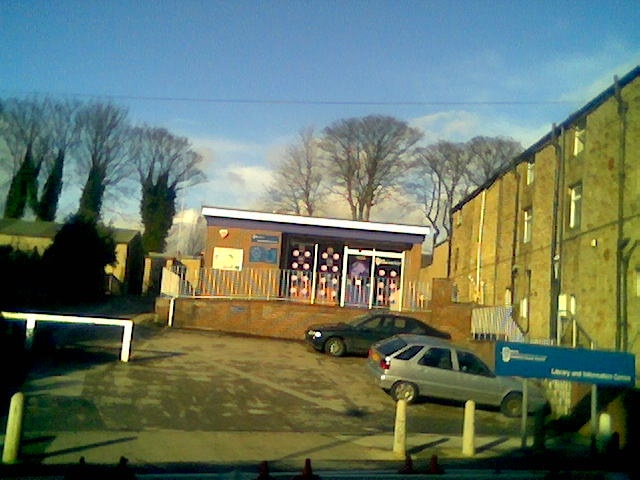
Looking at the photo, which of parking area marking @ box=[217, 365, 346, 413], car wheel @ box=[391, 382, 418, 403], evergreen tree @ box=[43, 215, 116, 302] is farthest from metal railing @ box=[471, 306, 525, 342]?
evergreen tree @ box=[43, 215, 116, 302]

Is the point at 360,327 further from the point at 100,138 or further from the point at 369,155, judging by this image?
the point at 100,138

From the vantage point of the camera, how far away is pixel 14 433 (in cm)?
866

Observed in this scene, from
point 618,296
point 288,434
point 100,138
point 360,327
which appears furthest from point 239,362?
point 100,138

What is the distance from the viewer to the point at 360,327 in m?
21.2

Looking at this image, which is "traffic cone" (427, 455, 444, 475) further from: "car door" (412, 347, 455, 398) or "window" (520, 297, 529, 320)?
"window" (520, 297, 529, 320)

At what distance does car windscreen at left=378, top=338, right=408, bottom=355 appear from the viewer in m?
15.6

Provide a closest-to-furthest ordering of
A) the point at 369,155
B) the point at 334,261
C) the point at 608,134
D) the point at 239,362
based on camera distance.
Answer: the point at 239,362 < the point at 608,134 < the point at 334,261 < the point at 369,155

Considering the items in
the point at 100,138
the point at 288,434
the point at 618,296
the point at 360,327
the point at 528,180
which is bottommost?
the point at 288,434

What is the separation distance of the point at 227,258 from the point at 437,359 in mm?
13659

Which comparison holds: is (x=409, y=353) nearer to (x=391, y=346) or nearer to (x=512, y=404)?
(x=391, y=346)

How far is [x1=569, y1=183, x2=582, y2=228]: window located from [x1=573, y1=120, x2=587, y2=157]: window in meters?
1.15

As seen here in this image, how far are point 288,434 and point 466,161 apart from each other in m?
→ 43.8

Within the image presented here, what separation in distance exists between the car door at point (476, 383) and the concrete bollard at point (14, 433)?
968 centimetres

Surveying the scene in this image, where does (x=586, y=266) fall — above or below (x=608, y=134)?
below
